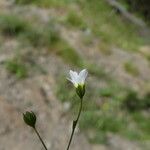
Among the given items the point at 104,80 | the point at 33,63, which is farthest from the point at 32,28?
the point at 104,80

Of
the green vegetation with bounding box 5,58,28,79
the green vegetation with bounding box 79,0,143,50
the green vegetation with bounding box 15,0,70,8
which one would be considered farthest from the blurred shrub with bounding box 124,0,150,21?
the green vegetation with bounding box 5,58,28,79

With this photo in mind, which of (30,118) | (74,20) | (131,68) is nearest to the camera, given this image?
(30,118)

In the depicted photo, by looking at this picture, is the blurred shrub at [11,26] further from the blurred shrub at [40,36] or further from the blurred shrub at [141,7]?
the blurred shrub at [141,7]

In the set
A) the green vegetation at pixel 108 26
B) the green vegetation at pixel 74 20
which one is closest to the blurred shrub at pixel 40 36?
the green vegetation at pixel 74 20

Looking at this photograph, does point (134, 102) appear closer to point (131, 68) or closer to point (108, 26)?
point (131, 68)

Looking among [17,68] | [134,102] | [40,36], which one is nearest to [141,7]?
[40,36]

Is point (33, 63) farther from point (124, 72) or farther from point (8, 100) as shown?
point (124, 72)

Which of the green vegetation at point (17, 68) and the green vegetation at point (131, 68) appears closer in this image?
the green vegetation at point (17, 68)

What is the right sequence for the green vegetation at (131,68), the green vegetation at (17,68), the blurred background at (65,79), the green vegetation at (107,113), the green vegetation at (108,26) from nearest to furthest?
the blurred background at (65,79), the green vegetation at (107,113), the green vegetation at (17,68), the green vegetation at (131,68), the green vegetation at (108,26)
